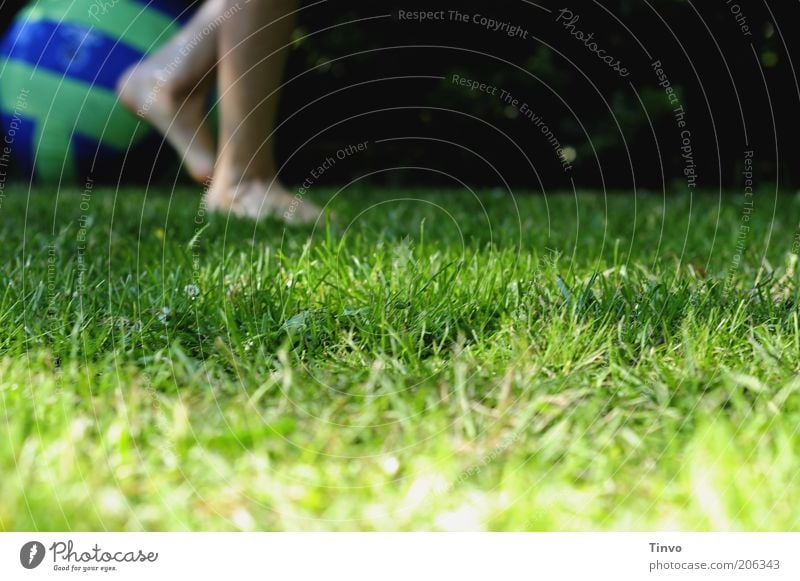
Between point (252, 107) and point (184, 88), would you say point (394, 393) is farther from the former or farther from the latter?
point (184, 88)

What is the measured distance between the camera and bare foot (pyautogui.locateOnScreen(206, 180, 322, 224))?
2.67 metres

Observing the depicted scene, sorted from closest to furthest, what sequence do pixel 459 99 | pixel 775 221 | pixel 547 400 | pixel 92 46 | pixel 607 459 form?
pixel 607 459 < pixel 547 400 < pixel 775 221 < pixel 92 46 < pixel 459 99

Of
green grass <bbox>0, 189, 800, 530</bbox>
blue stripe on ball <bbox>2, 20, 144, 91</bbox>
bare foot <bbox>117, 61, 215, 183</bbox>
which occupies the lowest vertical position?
green grass <bbox>0, 189, 800, 530</bbox>

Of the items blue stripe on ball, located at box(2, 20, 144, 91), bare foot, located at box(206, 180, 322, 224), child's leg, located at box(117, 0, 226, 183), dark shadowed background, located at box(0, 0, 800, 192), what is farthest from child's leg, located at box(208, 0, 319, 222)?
dark shadowed background, located at box(0, 0, 800, 192)

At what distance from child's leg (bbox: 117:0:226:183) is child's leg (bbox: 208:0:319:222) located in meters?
0.37

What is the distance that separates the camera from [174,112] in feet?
10.8

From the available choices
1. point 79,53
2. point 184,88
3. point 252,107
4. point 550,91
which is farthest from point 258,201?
point 550,91

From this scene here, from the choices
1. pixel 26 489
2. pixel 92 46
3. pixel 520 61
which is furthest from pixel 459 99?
pixel 26 489

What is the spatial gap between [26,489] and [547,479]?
1.91 feet

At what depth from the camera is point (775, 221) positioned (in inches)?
110

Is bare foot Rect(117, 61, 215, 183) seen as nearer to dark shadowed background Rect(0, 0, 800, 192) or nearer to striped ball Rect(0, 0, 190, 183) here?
striped ball Rect(0, 0, 190, 183)

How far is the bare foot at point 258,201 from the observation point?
8.77 ft

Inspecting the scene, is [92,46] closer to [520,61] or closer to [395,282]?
[520,61]

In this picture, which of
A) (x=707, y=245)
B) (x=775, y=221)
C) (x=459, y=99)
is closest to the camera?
(x=707, y=245)
